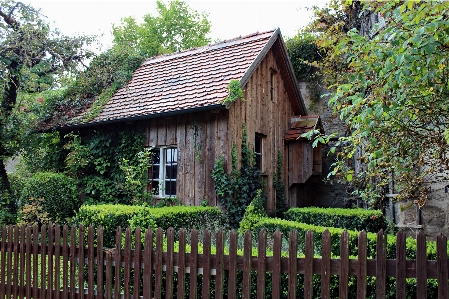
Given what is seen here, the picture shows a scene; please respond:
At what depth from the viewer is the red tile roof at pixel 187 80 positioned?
1071cm

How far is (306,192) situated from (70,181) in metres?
8.34

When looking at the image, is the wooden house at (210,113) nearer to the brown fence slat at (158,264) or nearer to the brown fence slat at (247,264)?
the brown fence slat at (158,264)

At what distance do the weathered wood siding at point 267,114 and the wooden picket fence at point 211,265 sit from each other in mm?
5753

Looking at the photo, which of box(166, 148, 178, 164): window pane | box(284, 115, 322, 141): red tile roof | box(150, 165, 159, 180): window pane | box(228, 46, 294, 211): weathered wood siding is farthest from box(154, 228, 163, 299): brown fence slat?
box(284, 115, 322, 141): red tile roof

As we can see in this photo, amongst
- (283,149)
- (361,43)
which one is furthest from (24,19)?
(361,43)

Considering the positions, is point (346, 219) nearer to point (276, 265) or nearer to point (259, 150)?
point (259, 150)

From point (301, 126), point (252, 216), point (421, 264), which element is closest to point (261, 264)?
point (421, 264)

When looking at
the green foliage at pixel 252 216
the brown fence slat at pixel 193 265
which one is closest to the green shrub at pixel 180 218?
the green foliage at pixel 252 216

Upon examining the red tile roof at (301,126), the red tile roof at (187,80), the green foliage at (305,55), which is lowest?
the red tile roof at (301,126)

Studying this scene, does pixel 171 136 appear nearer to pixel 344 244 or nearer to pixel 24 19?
pixel 24 19

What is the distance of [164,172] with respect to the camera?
11445 mm

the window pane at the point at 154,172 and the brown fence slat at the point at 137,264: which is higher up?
the window pane at the point at 154,172

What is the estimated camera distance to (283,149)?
13.2 meters

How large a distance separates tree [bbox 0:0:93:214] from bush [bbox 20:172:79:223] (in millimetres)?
1169
